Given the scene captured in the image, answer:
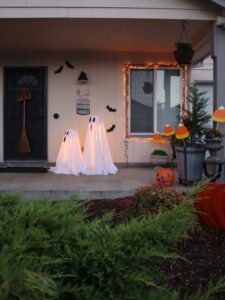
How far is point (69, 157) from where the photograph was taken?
368 inches

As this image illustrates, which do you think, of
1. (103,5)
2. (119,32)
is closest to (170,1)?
(103,5)

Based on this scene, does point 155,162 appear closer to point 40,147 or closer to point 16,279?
point 40,147

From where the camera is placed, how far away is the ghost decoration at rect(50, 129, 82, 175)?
30.3ft

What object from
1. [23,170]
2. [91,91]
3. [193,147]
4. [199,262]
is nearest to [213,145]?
[193,147]

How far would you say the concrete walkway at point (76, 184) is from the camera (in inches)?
280

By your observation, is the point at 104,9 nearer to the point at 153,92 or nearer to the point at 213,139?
the point at 213,139

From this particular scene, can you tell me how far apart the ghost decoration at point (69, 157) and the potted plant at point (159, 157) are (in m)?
1.69

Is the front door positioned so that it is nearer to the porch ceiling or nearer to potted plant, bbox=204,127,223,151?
the porch ceiling

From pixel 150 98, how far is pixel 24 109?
2850mm

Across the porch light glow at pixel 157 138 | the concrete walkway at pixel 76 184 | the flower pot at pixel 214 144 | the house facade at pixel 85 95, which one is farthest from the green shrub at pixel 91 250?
the house facade at pixel 85 95

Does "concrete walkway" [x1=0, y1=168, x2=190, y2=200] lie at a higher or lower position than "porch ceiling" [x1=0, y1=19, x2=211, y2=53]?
lower

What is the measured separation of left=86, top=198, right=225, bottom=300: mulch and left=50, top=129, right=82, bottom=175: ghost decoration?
4320 millimetres

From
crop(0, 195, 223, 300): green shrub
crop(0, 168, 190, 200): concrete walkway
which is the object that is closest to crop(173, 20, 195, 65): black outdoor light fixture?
crop(0, 168, 190, 200): concrete walkway

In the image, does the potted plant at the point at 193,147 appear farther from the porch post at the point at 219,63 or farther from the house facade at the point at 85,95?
the house facade at the point at 85,95
